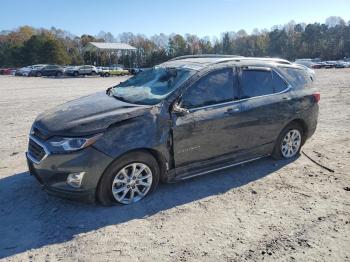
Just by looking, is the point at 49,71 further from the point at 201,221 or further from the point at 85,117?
the point at 201,221

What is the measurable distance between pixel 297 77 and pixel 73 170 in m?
4.43

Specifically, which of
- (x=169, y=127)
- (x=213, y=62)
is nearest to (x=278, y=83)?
(x=213, y=62)

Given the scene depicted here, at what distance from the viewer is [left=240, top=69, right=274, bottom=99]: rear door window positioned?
5945mm

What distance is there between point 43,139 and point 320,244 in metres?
3.47

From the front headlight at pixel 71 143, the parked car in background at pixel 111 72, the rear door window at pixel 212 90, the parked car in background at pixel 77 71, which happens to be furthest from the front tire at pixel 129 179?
the parked car in background at pixel 111 72

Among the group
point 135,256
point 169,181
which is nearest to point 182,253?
point 135,256

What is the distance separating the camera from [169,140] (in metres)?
5.03

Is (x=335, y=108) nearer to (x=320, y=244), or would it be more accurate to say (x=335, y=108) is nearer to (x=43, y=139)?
(x=320, y=244)

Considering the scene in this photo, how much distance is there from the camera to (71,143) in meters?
4.47

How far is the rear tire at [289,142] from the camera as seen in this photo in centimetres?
658

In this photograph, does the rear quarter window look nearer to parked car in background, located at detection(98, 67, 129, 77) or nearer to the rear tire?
the rear tire

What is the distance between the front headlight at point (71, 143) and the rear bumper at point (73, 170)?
0.20ft

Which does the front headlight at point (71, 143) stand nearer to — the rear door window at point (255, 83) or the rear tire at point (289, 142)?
the rear door window at point (255, 83)

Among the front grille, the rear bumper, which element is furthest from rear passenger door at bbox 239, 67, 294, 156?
the front grille
